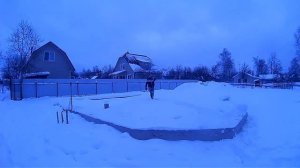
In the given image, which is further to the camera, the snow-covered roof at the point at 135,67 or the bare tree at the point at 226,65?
the bare tree at the point at 226,65

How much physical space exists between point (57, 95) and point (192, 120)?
831 inches

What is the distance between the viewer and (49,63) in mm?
35312

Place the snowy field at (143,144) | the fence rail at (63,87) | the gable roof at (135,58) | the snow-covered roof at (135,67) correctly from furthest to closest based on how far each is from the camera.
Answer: the gable roof at (135,58) < the snow-covered roof at (135,67) < the fence rail at (63,87) < the snowy field at (143,144)

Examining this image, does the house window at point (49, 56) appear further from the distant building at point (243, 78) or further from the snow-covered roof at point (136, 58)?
the distant building at point (243, 78)

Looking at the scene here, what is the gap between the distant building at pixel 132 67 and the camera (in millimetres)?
49625

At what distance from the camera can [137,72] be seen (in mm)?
49250

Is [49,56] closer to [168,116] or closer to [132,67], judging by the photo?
[132,67]

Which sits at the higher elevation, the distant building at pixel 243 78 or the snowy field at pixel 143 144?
the distant building at pixel 243 78

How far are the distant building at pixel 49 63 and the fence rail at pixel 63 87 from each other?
516 centimetres

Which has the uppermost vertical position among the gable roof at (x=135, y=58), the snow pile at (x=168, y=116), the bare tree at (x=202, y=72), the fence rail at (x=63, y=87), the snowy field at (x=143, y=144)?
the gable roof at (x=135, y=58)

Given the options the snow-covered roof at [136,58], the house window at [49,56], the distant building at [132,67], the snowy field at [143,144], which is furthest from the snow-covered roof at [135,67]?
the snowy field at [143,144]

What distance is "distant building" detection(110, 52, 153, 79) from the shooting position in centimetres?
4962

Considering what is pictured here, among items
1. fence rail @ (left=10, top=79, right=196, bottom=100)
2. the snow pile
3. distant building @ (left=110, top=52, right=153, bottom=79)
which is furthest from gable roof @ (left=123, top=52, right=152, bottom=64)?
the snow pile

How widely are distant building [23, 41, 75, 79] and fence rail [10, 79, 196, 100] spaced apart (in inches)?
203
